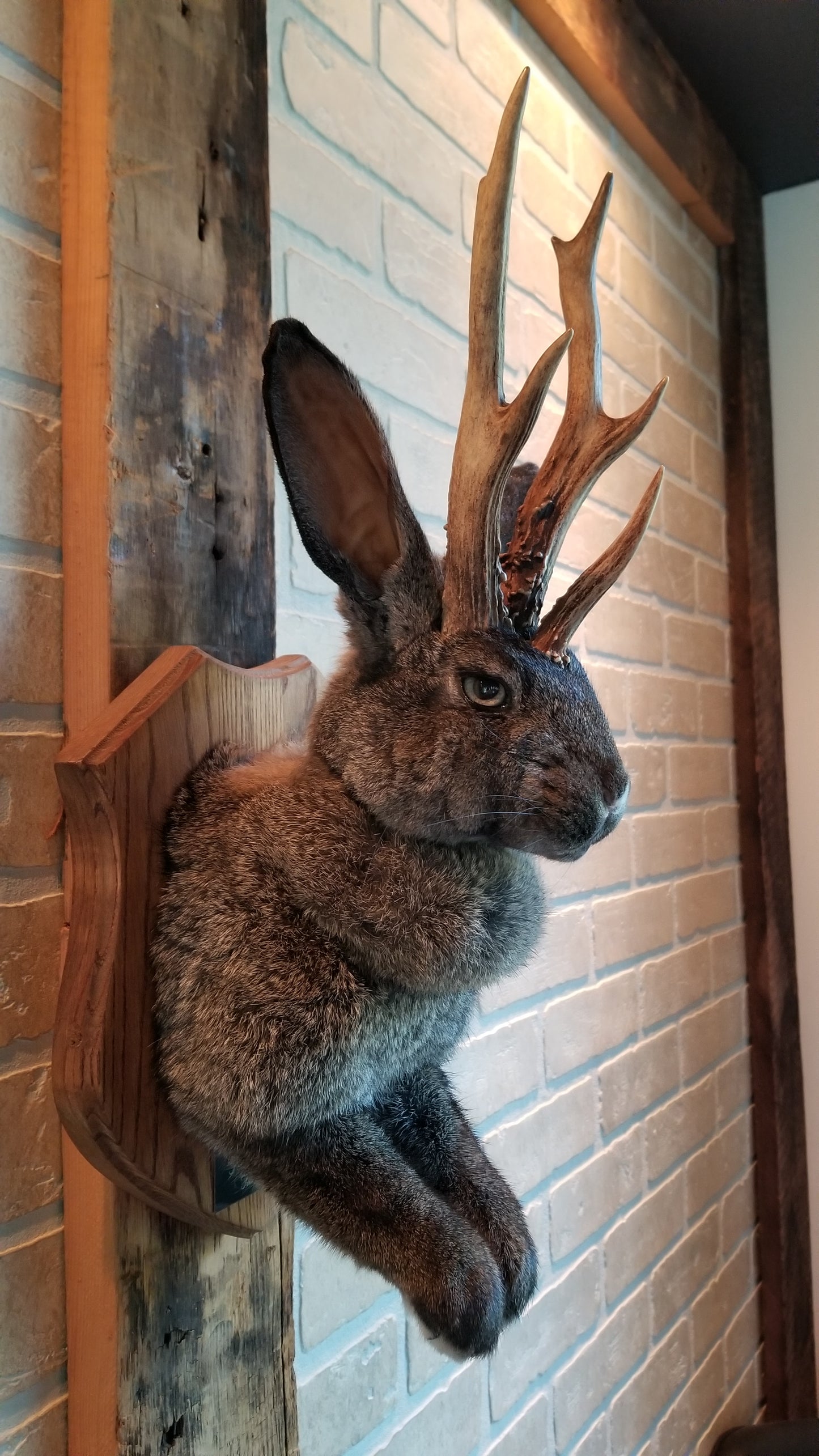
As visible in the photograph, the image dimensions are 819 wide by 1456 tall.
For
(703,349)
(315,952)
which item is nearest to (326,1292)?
(315,952)

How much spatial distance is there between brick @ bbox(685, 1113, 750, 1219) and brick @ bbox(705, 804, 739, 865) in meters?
0.48

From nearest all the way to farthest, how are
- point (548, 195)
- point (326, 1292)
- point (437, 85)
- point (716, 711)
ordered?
point (326, 1292)
point (437, 85)
point (548, 195)
point (716, 711)

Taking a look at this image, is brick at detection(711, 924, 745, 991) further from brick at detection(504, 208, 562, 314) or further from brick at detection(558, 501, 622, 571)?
brick at detection(504, 208, 562, 314)

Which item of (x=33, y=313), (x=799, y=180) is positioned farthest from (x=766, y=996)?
(x=33, y=313)

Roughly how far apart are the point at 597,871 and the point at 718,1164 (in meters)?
0.73

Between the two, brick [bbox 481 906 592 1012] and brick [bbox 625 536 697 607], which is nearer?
brick [bbox 481 906 592 1012]

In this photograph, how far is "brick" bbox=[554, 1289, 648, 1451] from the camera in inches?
45.7

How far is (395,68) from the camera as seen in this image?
0.95 meters

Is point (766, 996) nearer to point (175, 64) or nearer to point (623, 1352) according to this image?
point (623, 1352)

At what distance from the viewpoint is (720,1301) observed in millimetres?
1655

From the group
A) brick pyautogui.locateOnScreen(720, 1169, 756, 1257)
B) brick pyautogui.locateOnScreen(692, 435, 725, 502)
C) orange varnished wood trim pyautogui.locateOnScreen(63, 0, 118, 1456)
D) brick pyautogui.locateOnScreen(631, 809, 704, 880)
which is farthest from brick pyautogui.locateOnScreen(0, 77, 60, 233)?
brick pyautogui.locateOnScreen(720, 1169, 756, 1257)

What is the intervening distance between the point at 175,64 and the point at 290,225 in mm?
231

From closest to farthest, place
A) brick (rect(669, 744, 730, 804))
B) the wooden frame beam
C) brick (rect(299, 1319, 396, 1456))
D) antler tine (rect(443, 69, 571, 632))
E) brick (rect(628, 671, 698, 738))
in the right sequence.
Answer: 1. antler tine (rect(443, 69, 571, 632))
2. brick (rect(299, 1319, 396, 1456))
3. brick (rect(628, 671, 698, 738))
4. brick (rect(669, 744, 730, 804))
5. the wooden frame beam

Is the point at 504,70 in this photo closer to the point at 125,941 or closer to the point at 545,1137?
the point at 125,941
